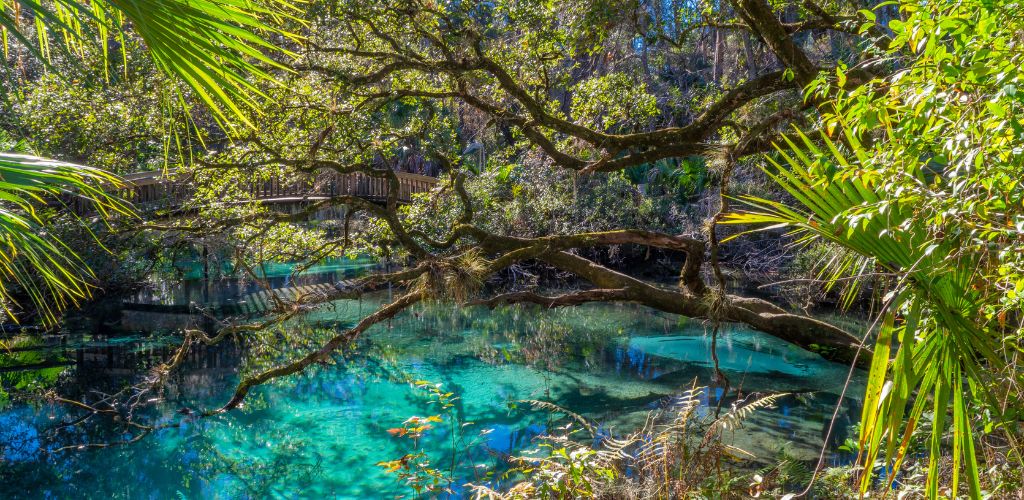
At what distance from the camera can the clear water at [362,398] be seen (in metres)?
6.87

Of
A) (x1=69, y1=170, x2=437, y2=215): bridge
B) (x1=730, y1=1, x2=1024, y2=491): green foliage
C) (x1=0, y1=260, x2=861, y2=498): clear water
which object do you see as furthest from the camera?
(x1=69, y1=170, x2=437, y2=215): bridge

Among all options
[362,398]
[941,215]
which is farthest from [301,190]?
[941,215]

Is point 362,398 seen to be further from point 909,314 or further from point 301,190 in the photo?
point 909,314

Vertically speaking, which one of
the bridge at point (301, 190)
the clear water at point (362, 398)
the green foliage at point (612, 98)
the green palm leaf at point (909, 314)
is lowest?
the clear water at point (362, 398)

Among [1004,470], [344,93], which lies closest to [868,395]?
[1004,470]

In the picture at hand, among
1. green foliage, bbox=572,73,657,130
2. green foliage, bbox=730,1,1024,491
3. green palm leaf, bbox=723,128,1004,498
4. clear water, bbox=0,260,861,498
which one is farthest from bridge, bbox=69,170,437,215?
green foliage, bbox=730,1,1024,491

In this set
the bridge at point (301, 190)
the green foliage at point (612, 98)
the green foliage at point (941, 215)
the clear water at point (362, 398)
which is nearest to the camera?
the green foliage at point (941, 215)

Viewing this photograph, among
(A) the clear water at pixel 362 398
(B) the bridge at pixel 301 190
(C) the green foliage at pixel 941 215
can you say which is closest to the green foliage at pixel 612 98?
(B) the bridge at pixel 301 190

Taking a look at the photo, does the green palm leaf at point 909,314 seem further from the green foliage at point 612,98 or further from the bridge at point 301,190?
the bridge at point 301,190

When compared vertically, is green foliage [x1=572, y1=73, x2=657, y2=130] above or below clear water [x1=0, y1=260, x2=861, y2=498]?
above

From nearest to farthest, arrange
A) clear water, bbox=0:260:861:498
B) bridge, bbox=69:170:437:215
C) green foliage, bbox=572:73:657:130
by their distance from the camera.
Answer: clear water, bbox=0:260:861:498 < green foliage, bbox=572:73:657:130 < bridge, bbox=69:170:437:215

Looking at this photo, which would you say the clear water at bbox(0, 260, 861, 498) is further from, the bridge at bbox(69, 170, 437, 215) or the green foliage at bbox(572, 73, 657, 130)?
the green foliage at bbox(572, 73, 657, 130)

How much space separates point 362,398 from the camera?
927cm

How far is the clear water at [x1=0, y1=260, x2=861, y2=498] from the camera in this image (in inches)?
270
